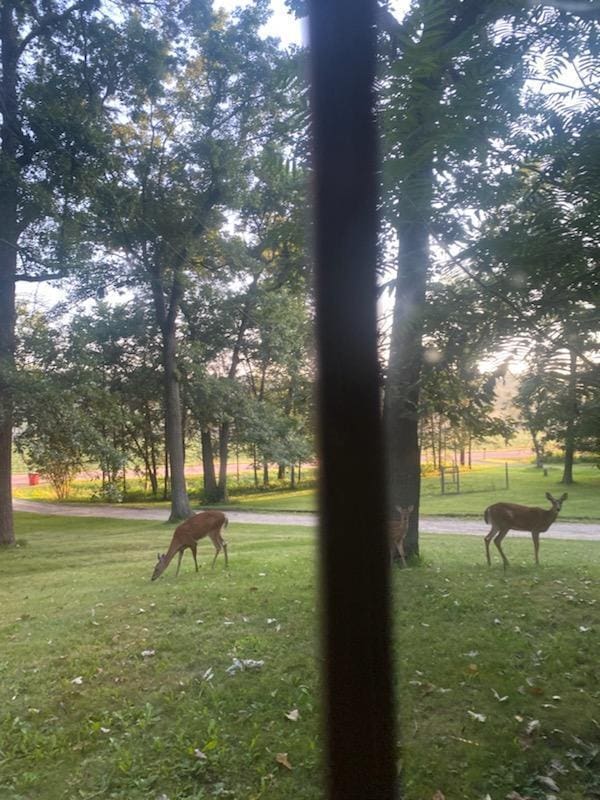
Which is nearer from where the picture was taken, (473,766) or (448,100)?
(448,100)

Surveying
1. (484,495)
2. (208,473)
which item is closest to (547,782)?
(484,495)

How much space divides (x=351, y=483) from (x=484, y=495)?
19041mm

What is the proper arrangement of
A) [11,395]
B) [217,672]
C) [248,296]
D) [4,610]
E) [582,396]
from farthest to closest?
[248,296]
[11,395]
[4,610]
[217,672]
[582,396]

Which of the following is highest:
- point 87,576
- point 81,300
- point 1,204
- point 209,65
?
point 209,65

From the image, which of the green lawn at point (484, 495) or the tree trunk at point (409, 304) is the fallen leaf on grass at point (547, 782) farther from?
the green lawn at point (484, 495)

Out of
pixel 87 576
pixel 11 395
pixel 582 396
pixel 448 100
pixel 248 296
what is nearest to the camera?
pixel 448 100

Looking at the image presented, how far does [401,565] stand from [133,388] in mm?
16088

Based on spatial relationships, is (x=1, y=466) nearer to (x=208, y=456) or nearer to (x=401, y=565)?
(x=401, y=565)

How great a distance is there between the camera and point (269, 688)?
4.21 m

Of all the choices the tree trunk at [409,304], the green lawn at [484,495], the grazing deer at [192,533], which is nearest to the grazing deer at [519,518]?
the grazing deer at [192,533]

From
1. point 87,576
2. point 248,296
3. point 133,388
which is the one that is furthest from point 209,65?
point 87,576

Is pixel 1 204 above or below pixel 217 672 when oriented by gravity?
above

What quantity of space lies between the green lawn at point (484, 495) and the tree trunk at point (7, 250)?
26.6 feet

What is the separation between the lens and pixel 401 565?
7.60m
